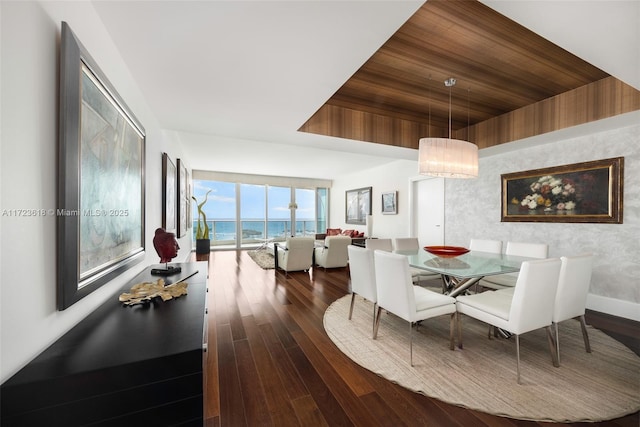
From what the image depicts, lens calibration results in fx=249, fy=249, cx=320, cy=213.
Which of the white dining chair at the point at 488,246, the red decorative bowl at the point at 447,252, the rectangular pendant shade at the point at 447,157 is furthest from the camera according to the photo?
the white dining chair at the point at 488,246

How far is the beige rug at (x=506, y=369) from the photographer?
5.08 ft

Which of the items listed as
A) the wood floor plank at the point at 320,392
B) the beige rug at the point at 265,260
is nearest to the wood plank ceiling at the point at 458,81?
the wood floor plank at the point at 320,392

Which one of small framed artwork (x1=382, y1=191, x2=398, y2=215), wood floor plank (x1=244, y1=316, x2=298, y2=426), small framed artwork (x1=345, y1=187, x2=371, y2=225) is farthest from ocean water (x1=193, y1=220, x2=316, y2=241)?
wood floor plank (x1=244, y1=316, x2=298, y2=426)

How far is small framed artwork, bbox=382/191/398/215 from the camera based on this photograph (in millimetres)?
6149

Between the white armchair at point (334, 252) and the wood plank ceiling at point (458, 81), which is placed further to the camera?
the white armchair at point (334, 252)

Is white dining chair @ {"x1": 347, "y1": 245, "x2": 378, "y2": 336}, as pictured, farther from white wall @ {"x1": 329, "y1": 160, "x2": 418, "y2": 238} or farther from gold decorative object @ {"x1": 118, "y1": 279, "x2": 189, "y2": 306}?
white wall @ {"x1": 329, "y1": 160, "x2": 418, "y2": 238}

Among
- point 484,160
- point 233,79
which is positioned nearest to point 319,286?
point 233,79

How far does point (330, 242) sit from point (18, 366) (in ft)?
14.9

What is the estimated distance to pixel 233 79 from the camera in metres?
1.99

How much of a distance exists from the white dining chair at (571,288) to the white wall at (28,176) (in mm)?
2996

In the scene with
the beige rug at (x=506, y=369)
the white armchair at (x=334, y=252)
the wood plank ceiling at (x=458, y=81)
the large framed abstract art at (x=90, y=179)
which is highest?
the wood plank ceiling at (x=458, y=81)

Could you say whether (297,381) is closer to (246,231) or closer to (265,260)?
(265,260)

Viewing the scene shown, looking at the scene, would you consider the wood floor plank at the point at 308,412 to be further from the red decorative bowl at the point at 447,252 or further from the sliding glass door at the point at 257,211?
the sliding glass door at the point at 257,211

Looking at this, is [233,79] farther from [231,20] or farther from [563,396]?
[563,396]
